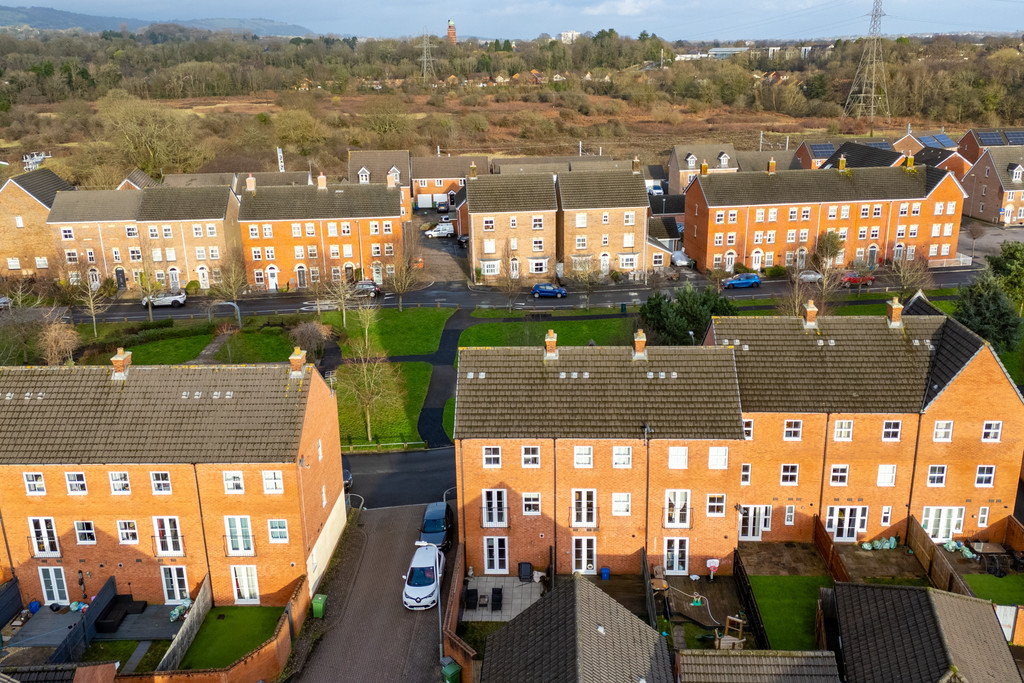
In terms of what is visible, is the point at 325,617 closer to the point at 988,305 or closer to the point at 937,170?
the point at 988,305

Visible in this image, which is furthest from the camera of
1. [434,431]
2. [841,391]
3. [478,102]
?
[478,102]

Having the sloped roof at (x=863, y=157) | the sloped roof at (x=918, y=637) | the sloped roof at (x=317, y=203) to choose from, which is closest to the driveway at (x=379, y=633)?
the sloped roof at (x=918, y=637)

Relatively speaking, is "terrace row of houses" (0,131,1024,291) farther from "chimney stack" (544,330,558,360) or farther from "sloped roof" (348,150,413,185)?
"chimney stack" (544,330,558,360)

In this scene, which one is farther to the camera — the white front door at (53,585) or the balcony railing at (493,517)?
the balcony railing at (493,517)

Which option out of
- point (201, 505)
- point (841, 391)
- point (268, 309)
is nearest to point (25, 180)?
point (268, 309)

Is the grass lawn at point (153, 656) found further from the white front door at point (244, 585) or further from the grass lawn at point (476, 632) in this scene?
the grass lawn at point (476, 632)

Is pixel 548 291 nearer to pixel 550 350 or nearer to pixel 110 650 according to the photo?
pixel 550 350

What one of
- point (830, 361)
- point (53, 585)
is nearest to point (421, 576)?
point (53, 585)
